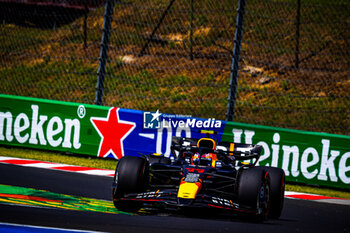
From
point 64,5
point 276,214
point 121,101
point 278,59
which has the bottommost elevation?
point 276,214

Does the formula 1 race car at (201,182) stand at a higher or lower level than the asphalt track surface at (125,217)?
higher

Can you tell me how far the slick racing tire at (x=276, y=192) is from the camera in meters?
6.81

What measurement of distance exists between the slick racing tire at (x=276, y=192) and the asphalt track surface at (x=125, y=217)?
0.12 m

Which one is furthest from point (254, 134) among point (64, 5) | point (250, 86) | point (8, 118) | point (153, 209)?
point (64, 5)

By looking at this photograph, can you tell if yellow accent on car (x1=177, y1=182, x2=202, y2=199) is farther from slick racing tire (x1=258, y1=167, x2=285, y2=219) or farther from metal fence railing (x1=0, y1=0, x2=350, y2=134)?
metal fence railing (x1=0, y1=0, x2=350, y2=134)

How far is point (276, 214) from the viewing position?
685 cm

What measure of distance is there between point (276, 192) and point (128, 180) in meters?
1.89

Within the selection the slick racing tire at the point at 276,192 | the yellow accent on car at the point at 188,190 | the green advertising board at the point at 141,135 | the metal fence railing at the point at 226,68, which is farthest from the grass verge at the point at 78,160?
the metal fence railing at the point at 226,68

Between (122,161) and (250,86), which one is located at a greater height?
(250,86)

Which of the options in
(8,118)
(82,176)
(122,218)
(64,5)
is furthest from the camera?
(64,5)

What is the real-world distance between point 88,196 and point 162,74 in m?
11.5

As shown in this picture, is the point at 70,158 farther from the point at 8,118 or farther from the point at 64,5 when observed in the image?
the point at 64,5

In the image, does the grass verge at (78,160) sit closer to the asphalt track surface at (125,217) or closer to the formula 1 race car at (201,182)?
the asphalt track surface at (125,217)

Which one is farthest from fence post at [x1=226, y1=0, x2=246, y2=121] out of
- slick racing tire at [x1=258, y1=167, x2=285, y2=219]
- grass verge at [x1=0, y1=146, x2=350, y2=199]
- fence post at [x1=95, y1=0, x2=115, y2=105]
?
slick racing tire at [x1=258, y1=167, x2=285, y2=219]
